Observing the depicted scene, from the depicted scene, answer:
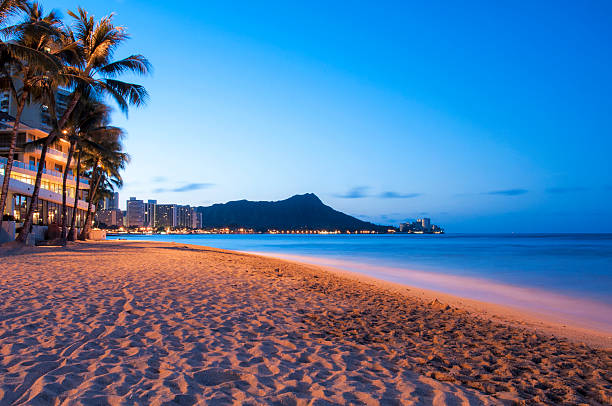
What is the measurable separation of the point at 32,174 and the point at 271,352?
39469mm

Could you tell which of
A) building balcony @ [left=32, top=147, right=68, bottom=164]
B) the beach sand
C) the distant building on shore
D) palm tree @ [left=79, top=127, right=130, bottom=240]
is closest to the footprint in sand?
the beach sand

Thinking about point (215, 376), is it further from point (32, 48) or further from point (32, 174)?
point (32, 174)

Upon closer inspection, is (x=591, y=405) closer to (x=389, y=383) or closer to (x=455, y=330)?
(x=389, y=383)

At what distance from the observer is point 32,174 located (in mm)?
34500

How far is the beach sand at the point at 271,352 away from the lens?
3234 millimetres

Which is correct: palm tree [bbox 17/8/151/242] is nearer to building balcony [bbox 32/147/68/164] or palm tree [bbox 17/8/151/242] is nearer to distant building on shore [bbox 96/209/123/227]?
building balcony [bbox 32/147/68/164]

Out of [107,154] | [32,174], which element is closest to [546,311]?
[107,154]

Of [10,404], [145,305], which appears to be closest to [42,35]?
[145,305]

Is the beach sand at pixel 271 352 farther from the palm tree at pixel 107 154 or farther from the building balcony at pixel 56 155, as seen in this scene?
the building balcony at pixel 56 155

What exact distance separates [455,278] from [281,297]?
13551 millimetres

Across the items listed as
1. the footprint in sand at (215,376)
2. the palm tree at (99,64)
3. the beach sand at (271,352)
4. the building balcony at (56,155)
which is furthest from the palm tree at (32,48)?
the building balcony at (56,155)

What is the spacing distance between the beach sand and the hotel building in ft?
78.6

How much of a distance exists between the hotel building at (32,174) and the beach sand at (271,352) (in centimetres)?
2396

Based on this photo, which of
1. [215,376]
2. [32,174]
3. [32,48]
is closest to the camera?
[215,376]
